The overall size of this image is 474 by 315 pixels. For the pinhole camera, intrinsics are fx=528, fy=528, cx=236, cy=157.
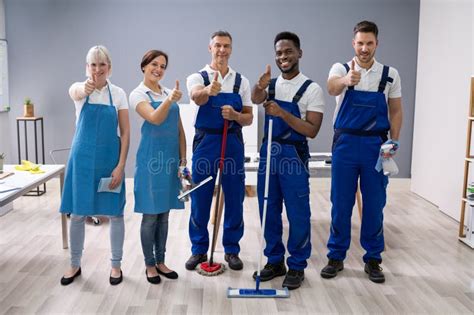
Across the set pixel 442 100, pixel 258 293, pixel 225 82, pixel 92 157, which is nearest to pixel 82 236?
pixel 92 157

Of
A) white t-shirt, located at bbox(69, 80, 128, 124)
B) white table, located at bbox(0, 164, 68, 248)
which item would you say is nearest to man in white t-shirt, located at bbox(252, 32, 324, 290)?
white t-shirt, located at bbox(69, 80, 128, 124)

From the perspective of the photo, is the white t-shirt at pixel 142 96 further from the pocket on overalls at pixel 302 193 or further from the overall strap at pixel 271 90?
the pocket on overalls at pixel 302 193

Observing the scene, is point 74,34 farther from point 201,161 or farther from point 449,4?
point 449,4

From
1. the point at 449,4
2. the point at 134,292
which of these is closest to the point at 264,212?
the point at 134,292

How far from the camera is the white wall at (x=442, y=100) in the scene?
4.60 meters

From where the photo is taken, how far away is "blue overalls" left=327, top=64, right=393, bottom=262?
123 inches

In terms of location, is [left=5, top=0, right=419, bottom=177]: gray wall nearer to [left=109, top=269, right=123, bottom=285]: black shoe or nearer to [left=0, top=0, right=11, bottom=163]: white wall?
[left=0, top=0, right=11, bottom=163]: white wall

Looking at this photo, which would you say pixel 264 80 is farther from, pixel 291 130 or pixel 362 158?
pixel 362 158

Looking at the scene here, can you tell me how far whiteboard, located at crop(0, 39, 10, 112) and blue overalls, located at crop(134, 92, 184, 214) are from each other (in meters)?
3.28

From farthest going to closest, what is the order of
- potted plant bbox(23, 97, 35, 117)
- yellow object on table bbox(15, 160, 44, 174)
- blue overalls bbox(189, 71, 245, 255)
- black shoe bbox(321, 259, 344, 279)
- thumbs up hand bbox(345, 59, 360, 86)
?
potted plant bbox(23, 97, 35, 117) → yellow object on table bbox(15, 160, 44, 174) → black shoe bbox(321, 259, 344, 279) → blue overalls bbox(189, 71, 245, 255) → thumbs up hand bbox(345, 59, 360, 86)

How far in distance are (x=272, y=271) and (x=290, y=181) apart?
0.62 m

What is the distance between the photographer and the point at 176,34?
19.0 ft

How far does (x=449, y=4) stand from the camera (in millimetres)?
4852

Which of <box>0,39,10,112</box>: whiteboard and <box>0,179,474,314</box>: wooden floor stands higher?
<box>0,39,10,112</box>: whiteboard
